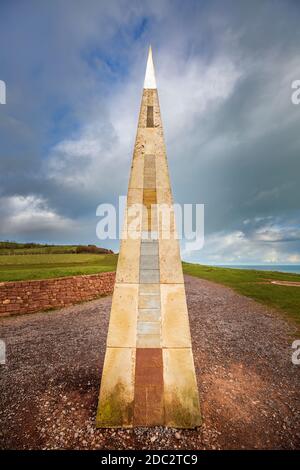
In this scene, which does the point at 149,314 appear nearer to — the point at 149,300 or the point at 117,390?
the point at 149,300

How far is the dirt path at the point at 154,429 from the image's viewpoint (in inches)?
173

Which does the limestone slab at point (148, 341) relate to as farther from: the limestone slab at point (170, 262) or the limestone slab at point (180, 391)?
the limestone slab at point (170, 262)

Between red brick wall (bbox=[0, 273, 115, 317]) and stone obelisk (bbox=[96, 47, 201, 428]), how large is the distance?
11375 millimetres

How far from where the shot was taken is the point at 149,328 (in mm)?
5254

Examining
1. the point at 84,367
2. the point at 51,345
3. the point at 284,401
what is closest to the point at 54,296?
the point at 51,345

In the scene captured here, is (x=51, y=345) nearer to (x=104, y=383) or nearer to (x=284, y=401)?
(x=104, y=383)

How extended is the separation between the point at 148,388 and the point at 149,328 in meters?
1.24

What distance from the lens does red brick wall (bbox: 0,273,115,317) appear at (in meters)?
13.4

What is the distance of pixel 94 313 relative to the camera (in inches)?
553

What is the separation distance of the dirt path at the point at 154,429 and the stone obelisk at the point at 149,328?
1.33 feet

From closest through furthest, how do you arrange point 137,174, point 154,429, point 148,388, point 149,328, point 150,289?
point 154,429
point 148,388
point 149,328
point 150,289
point 137,174

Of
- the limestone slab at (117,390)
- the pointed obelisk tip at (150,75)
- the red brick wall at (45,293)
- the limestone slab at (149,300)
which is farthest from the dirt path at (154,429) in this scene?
the pointed obelisk tip at (150,75)

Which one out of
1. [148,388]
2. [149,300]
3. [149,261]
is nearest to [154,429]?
[148,388]
